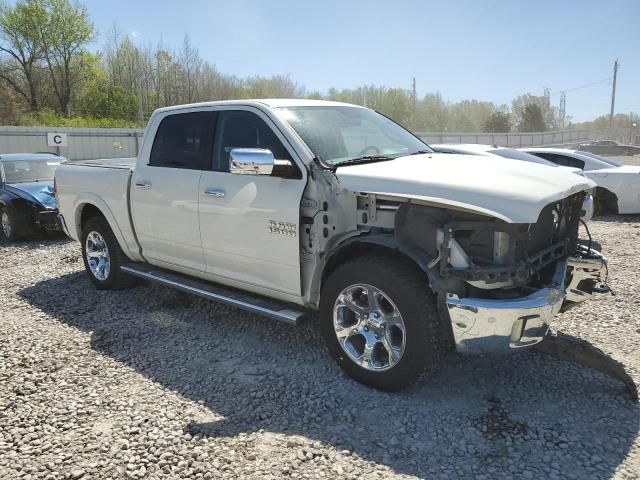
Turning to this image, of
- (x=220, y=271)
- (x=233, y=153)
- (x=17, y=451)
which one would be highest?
(x=233, y=153)

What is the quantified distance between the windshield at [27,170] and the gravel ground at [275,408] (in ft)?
18.9

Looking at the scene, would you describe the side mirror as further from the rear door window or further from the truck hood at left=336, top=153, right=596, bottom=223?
the rear door window

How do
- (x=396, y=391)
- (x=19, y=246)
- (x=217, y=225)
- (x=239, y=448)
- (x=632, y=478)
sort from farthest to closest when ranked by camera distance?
(x=19, y=246), (x=217, y=225), (x=396, y=391), (x=239, y=448), (x=632, y=478)

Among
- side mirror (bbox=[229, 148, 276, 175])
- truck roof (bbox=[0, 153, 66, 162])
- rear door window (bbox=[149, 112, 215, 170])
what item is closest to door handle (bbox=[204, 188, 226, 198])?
rear door window (bbox=[149, 112, 215, 170])

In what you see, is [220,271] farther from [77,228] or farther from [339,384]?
[77,228]

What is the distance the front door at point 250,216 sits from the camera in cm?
390

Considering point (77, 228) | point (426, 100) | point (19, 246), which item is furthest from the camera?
point (426, 100)

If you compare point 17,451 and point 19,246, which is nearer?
point 17,451

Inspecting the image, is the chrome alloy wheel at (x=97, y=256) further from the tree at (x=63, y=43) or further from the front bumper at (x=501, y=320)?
the tree at (x=63, y=43)

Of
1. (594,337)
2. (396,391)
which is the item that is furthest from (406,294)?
(594,337)

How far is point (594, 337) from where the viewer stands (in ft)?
14.9

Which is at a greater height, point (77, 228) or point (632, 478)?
point (77, 228)

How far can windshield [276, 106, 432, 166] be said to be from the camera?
4.04 m

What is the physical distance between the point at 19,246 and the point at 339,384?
7406 millimetres
